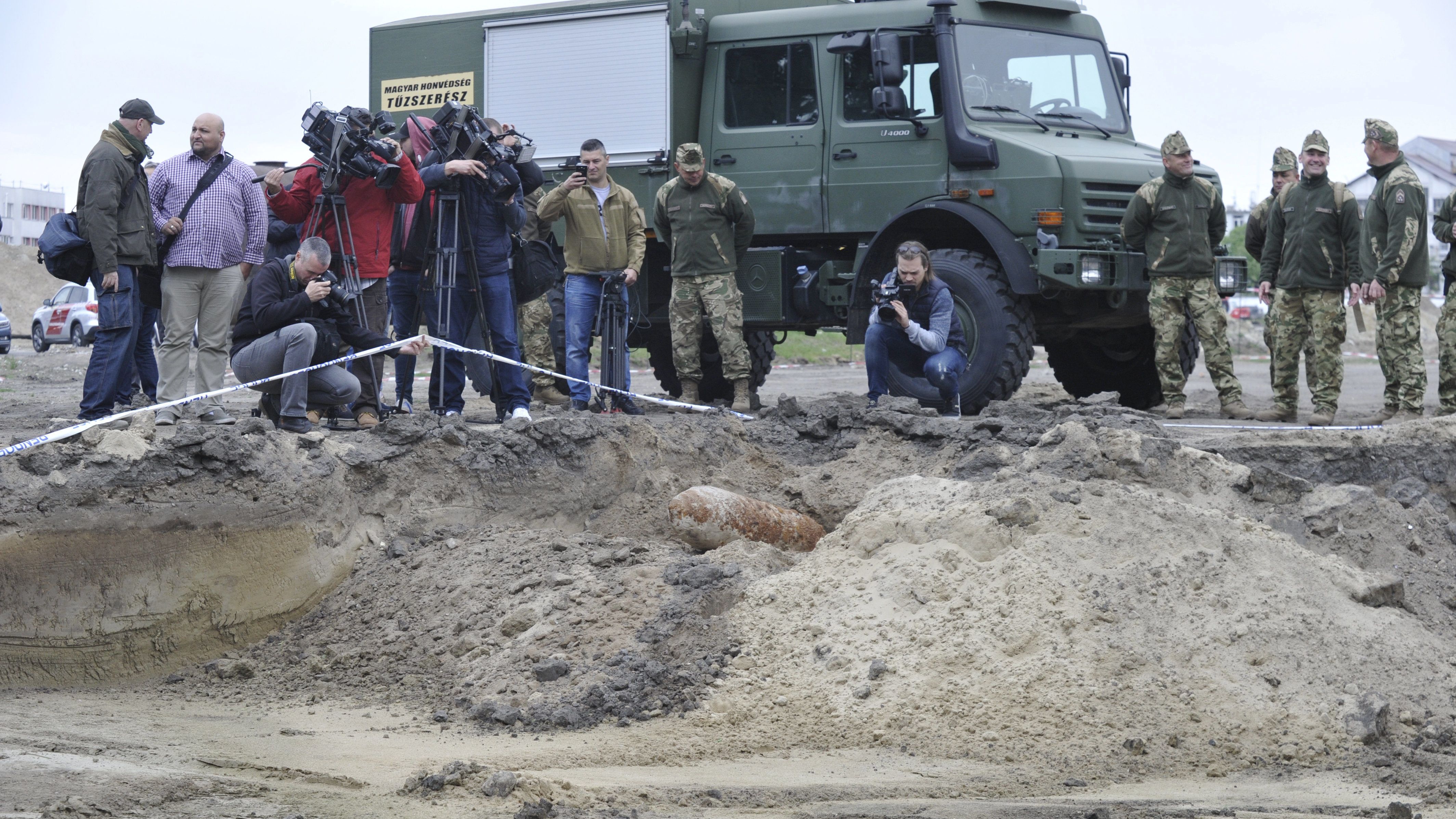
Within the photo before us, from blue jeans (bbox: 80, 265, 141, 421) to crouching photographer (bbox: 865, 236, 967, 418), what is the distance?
419 cm

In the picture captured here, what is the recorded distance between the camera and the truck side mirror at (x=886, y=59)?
28.0ft

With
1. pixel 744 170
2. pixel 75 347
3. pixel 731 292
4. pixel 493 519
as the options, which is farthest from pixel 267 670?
pixel 75 347

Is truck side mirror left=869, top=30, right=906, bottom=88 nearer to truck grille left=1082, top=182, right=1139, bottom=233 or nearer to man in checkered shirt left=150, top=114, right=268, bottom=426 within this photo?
truck grille left=1082, top=182, right=1139, bottom=233

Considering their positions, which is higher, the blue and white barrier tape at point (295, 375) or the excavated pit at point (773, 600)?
the blue and white barrier tape at point (295, 375)

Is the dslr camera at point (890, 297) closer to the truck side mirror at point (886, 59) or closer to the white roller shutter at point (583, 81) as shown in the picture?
the truck side mirror at point (886, 59)

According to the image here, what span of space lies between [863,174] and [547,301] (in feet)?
9.08

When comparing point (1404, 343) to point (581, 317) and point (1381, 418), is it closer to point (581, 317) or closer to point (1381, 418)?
point (1381, 418)

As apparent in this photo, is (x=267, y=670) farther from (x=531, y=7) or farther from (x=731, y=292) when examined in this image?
(x=531, y=7)

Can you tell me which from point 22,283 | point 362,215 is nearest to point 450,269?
point 362,215

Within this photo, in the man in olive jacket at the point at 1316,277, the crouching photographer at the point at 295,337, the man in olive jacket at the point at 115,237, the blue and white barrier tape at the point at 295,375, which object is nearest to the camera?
the blue and white barrier tape at the point at 295,375

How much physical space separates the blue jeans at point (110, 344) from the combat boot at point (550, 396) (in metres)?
3.48

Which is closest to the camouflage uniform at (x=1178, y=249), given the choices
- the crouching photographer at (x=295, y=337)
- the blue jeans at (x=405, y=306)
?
the blue jeans at (x=405, y=306)

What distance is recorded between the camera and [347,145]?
23.5ft

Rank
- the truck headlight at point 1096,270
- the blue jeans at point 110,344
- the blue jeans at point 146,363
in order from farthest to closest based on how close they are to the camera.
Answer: the truck headlight at point 1096,270
the blue jeans at point 146,363
the blue jeans at point 110,344
